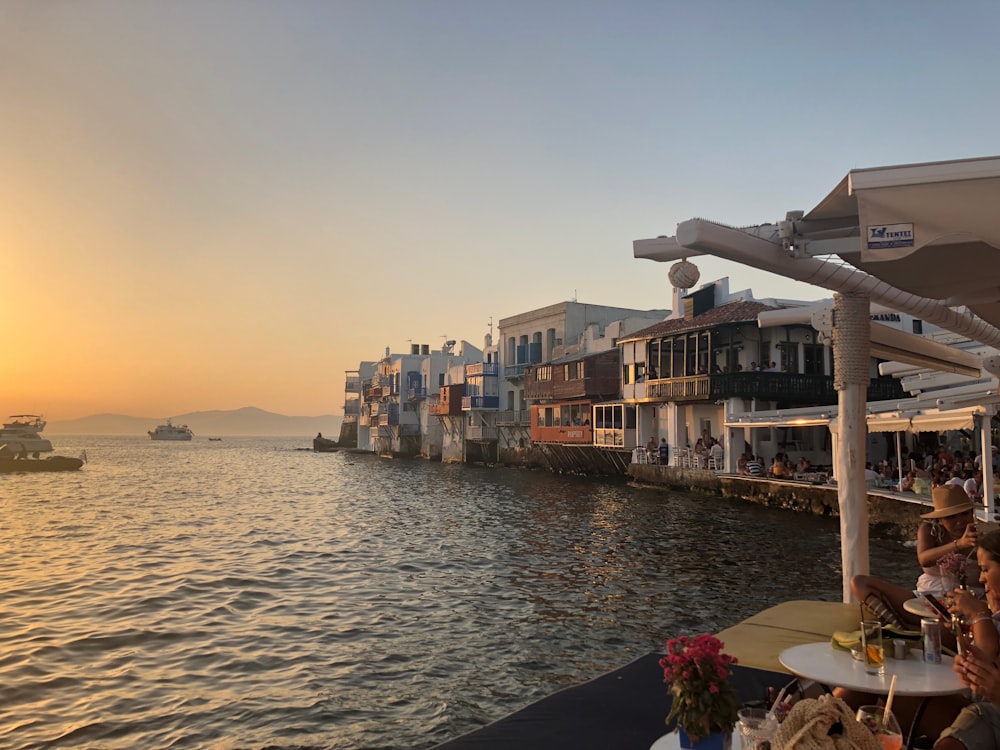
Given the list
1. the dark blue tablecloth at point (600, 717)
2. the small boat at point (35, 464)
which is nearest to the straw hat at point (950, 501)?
the dark blue tablecloth at point (600, 717)

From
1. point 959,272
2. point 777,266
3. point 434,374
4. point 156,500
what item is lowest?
point 156,500

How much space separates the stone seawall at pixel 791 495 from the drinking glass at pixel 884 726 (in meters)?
16.1

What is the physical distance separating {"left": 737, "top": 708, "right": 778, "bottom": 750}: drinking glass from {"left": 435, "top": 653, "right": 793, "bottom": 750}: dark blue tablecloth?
1557mm

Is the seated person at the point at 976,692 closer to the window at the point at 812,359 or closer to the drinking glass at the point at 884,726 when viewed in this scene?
the drinking glass at the point at 884,726

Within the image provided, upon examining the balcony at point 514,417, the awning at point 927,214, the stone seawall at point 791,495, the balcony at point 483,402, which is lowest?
the stone seawall at point 791,495

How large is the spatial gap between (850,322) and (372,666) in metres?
6.75

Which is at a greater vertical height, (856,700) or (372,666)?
(856,700)

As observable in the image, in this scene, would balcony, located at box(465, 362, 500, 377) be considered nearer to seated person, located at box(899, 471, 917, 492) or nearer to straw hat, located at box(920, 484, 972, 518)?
seated person, located at box(899, 471, 917, 492)

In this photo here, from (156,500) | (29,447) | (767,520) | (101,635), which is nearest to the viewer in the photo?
(101,635)

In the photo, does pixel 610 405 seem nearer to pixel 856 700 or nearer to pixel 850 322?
pixel 850 322

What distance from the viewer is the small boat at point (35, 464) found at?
Answer: 58.8 metres

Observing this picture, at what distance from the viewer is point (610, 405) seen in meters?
42.2

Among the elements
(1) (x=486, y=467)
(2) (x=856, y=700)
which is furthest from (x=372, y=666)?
(1) (x=486, y=467)

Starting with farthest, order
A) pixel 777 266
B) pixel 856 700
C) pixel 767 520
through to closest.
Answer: pixel 767 520 → pixel 777 266 → pixel 856 700
